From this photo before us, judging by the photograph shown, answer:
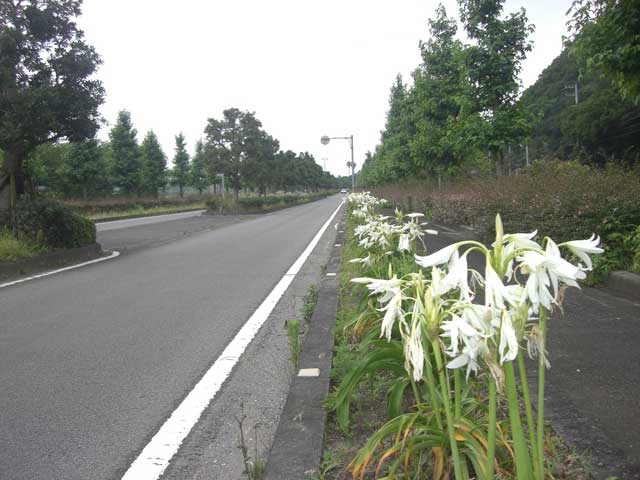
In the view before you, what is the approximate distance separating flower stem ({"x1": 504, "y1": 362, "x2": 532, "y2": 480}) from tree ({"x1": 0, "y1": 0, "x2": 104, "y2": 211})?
40.2 feet

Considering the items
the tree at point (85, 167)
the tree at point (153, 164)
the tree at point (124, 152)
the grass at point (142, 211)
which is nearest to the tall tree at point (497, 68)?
the grass at point (142, 211)

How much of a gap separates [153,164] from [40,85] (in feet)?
140

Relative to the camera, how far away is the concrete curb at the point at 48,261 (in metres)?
9.68

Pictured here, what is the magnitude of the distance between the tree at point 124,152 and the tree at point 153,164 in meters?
6.17

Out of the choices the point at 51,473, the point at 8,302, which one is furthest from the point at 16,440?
the point at 8,302

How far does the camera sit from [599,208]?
731 cm

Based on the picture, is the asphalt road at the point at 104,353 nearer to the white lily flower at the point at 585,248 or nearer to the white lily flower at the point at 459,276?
the white lily flower at the point at 459,276

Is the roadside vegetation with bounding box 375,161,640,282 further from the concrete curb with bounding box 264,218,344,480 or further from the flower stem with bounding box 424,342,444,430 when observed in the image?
the flower stem with bounding box 424,342,444,430

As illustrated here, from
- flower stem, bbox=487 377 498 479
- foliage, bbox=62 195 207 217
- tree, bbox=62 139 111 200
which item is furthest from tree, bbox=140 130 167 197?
flower stem, bbox=487 377 498 479

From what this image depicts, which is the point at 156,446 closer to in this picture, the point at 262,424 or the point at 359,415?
the point at 262,424

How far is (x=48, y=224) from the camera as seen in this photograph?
38.6 ft

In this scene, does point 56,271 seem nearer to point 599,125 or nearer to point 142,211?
point 142,211

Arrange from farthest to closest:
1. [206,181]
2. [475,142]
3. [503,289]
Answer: [206,181] → [475,142] → [503,289]

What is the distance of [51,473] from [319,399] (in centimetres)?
142
